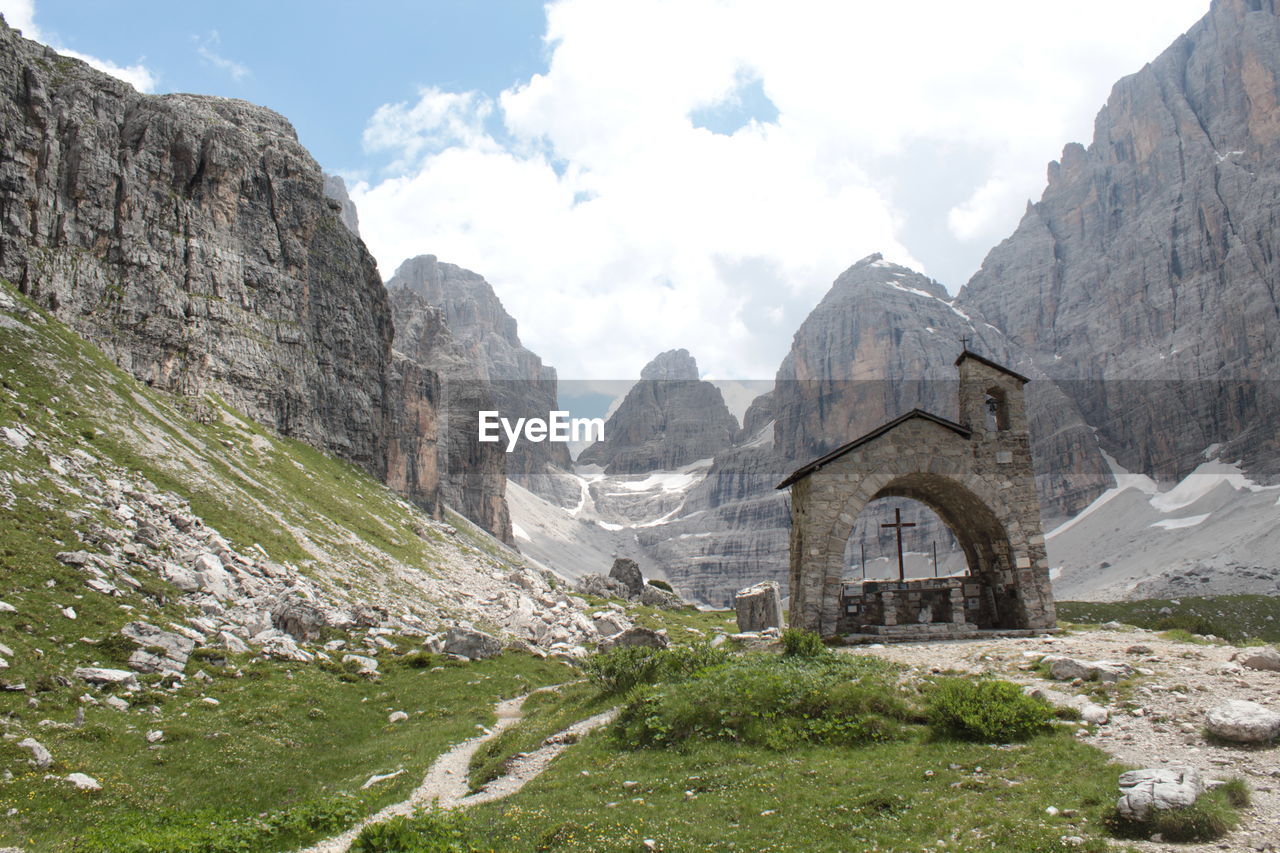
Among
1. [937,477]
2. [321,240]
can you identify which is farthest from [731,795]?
[321,240]

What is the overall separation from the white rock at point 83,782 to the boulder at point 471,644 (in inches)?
658

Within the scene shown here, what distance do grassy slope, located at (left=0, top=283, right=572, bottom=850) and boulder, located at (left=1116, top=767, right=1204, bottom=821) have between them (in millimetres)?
11791

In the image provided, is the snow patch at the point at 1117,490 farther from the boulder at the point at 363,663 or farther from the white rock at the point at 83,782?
the white rock at the point at 83,782

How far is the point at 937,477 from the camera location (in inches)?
1039

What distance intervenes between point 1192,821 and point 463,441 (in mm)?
140790

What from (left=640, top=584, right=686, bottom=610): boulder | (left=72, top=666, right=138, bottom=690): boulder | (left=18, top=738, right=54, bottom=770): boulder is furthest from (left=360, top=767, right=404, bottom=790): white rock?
(left=640, top=584, right=686, bottom=610): boulder

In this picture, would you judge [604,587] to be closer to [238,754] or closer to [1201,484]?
[238,754]

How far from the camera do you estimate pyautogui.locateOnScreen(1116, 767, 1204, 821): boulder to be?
323 inches

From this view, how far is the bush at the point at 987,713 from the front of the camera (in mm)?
12070

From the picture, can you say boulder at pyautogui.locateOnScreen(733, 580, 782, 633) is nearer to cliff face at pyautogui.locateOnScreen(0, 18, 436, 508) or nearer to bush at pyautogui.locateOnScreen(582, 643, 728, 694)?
bush at pyautogui.locateOnScreen(582, 643, 728, 694)

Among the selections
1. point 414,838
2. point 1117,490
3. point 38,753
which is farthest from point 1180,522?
point 38,753

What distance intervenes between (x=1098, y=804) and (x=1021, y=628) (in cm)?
1853

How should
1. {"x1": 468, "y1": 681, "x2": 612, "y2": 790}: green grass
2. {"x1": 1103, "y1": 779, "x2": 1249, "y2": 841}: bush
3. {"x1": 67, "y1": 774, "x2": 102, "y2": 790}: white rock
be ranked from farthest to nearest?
{"x1": 468, "y1": 681, "x2": 612, "y2": 790}: green grass
{"x1": 67, "y1": 774, "x2": 102, "y2": 790}: white rock
{"x1": 1103, "y1": 779, "x2": 1249, "y2": 841}: bush

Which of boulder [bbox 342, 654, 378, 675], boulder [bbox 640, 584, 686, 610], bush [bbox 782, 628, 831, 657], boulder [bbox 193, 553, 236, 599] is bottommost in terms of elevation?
boulder [bbox 640, 584, 686, 610]
